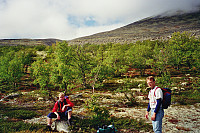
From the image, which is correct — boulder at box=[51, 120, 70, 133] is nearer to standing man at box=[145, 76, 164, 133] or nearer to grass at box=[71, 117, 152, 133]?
grass at box=[71, 117, 152, 133]

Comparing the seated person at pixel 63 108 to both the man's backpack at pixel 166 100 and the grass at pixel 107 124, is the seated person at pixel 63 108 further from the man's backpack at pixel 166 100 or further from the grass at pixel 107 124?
the man's backpack at pixel 166 100

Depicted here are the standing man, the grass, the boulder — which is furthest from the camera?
the grass

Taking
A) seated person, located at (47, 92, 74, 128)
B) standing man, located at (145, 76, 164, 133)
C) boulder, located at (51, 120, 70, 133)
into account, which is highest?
standing man, located at (145, 76, 164, 133)

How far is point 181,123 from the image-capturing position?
27.7 ft

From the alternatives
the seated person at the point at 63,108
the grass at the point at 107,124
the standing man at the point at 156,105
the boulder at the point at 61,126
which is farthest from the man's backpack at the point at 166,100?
the boulder at the point at 61,126

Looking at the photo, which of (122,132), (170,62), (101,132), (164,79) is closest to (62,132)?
(101,132)

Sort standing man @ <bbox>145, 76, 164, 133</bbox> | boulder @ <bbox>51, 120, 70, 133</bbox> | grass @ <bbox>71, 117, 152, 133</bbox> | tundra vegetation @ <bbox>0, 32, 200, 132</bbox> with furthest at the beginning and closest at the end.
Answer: tundra vegetation @ <bbox>0, 32, 200, 132</bbox>
grass @ <bbox>71, 117, 152, 133</bbox>
boulder @ <bbox>51, 120, 70, 133</bbox>
standing man @ <bbox>145, 76, 164, 133</bbox>

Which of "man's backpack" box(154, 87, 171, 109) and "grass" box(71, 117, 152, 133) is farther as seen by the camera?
"grass" box(71, 117, 152, 133)

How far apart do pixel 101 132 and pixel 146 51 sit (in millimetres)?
48390

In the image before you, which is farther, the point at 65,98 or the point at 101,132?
the point at 65,98

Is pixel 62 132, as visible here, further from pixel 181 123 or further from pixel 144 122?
pixel 181 123

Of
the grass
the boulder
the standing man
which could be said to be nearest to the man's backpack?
the standing man

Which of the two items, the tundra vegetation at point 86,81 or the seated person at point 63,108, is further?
the tundra vegetation at point 86,81

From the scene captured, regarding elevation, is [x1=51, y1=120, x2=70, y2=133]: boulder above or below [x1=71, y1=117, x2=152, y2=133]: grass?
above
